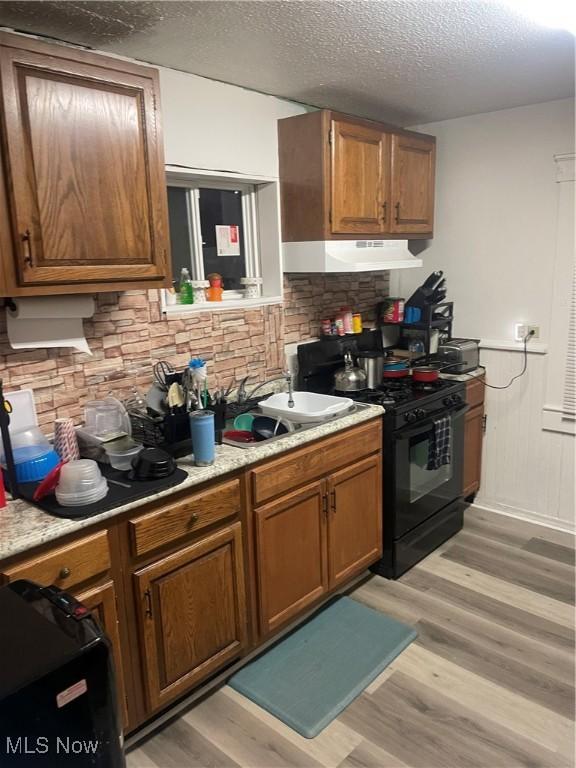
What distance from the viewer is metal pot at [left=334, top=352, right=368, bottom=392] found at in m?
2.98

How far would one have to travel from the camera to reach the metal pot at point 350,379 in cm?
298

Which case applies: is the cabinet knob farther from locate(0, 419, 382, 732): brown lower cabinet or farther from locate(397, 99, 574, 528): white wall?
locate(397, 99, 574, 528): white wall

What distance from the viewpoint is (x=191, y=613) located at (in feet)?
6.65

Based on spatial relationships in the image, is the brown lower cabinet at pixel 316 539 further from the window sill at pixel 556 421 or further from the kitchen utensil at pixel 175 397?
the window sill at pixel 556 421

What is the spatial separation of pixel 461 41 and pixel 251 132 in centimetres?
105

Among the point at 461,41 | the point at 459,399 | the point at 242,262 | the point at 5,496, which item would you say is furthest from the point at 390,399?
the point at 5,496

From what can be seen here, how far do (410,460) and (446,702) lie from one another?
3.66 feet

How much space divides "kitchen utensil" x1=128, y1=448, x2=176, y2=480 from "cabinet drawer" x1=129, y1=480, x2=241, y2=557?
0.12 metres

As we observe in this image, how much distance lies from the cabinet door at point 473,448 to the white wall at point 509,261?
2.8 inches

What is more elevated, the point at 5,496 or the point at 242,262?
the point at 242,262

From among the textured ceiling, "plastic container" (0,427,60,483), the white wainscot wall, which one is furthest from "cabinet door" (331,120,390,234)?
"plastic container" (0,427,60,483)

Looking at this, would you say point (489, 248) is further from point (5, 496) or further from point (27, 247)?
point (5, 496)

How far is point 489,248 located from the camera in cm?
349

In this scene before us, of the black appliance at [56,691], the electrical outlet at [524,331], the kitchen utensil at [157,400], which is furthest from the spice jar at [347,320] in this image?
the black appliance at [56,691]
